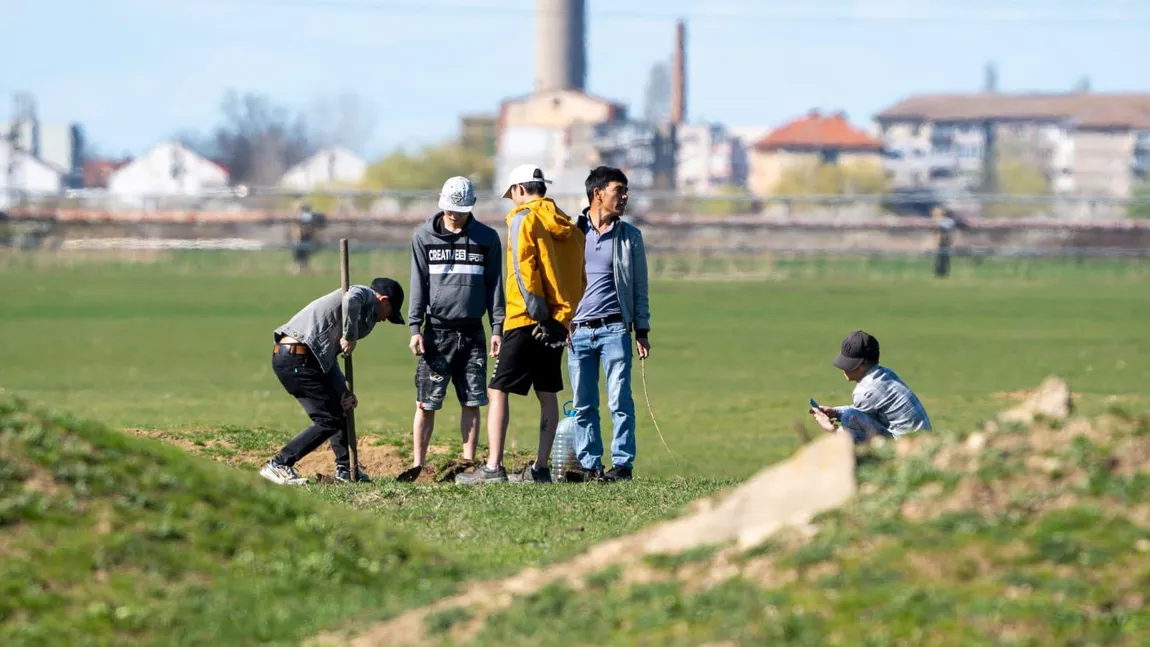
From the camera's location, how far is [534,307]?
478 inches

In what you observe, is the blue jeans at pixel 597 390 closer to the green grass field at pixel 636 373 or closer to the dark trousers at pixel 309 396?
the green grass field at pixel 636 373

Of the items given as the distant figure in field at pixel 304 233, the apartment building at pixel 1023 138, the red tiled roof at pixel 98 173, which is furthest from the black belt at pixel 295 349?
the red tiled roof at pixel 98 173

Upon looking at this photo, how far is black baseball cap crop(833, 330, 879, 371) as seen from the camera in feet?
36.8

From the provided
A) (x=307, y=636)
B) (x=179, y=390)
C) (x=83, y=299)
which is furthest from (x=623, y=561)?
(x=83, y=299)

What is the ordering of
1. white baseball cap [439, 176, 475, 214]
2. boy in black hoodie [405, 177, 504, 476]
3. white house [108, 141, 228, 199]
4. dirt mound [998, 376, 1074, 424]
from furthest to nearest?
white house [108, 141, 228, 199]
boy in black hoodie [405, 177, 504, 476]
white baseball cap [439, 176, 475, 214]
dirt mound [998, 376, 1074, 424]

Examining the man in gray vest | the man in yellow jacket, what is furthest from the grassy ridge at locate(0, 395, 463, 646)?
the man in gray vest

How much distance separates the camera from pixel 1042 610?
6.43 meters

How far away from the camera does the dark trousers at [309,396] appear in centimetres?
1230

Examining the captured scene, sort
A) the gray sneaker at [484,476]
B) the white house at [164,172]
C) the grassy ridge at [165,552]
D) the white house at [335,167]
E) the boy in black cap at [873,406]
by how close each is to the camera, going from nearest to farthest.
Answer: the grassy ridge at [165,552] < the boy in black cap at [873,406] < the gray sneaker at [484,476] < the white house at [164,172] < the white house at [335,167]

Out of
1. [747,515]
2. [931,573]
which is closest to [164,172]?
[747,515]

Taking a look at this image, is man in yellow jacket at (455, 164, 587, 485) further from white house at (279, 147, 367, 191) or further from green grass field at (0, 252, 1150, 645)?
white house at (279, 147, 367, 191)

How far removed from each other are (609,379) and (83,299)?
24911mm

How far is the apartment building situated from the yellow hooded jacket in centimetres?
12430

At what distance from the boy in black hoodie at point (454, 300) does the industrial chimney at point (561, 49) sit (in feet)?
426
